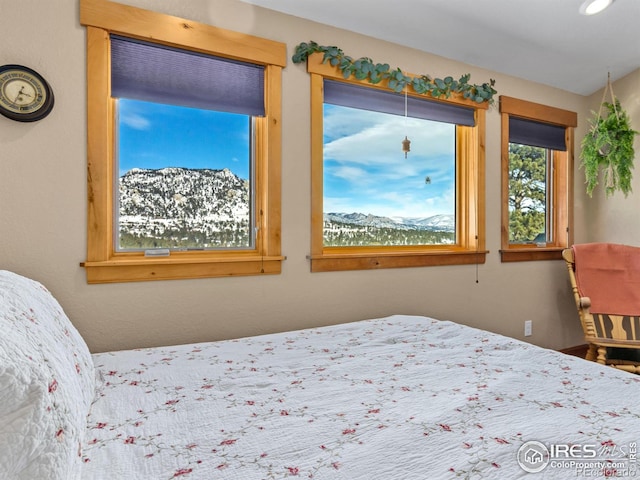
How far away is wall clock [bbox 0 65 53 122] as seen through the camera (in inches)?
62.6

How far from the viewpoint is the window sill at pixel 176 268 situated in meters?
1.80

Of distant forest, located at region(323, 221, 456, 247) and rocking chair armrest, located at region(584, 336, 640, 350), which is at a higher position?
distant forest, located at region(323, 221, 456, 247)

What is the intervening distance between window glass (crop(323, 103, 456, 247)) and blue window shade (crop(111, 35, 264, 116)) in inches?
22.4

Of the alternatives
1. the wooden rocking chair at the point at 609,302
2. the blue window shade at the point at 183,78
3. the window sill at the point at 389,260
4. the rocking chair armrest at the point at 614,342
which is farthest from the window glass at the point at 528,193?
the blue window shade at the point at 183,78

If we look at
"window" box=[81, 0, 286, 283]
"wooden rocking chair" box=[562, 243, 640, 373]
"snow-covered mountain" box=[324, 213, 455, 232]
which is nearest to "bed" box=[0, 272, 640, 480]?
"window" box=[81, 0, 286, 283]

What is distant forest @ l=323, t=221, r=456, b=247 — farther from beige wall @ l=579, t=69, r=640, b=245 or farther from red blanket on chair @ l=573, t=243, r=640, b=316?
beige wall @ l=579, t=69, r=640, b=245

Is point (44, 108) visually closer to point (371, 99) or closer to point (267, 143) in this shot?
point (267, 143)

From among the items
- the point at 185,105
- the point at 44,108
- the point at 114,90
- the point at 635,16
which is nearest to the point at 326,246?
the point at 185,105

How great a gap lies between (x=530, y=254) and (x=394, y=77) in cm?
183

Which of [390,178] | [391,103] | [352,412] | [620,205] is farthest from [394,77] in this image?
[620,205]

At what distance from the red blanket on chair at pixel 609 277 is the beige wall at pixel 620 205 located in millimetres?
465

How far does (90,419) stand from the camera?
0.96m

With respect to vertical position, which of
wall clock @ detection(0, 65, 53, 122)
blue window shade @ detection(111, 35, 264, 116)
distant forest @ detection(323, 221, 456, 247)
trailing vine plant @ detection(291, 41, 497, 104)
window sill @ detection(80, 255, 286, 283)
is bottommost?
window sill @ detection(80, 255, 286, 283)

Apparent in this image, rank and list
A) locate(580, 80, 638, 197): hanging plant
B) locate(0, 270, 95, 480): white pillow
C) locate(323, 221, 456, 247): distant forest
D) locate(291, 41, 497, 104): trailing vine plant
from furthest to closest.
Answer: locate(580, 80, 638, 197): hanging plant
locate(323, 221, 456, 247): distant forest
locate(291, 41, 497, 104): trailing vine plant
locate(0, 270, 95, 480): white pillow
